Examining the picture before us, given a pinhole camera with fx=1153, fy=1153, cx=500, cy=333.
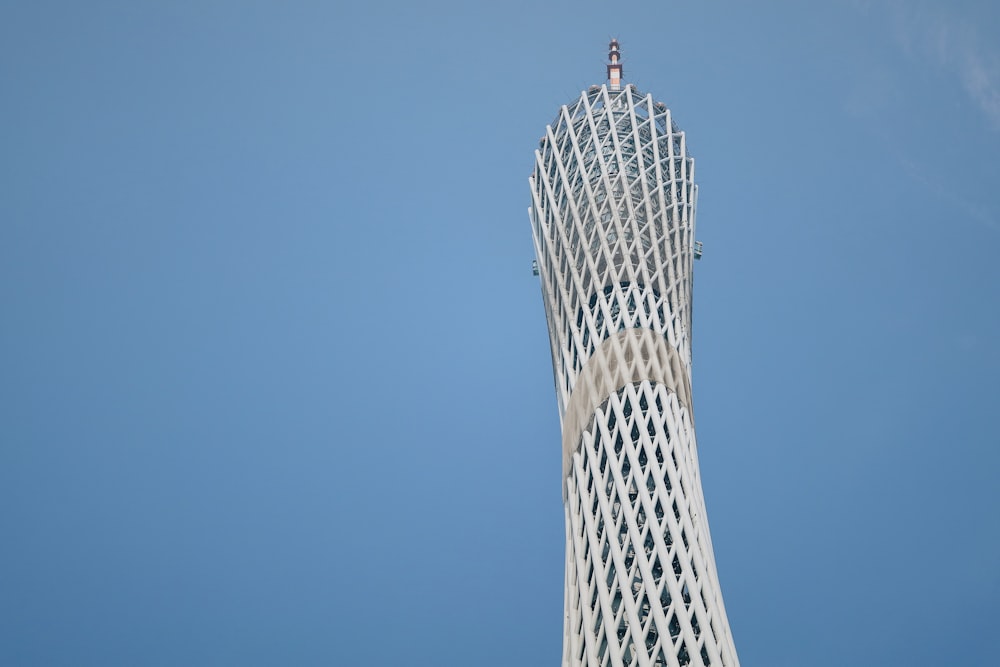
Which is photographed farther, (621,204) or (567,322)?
(621,204)

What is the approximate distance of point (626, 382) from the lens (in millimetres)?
46938

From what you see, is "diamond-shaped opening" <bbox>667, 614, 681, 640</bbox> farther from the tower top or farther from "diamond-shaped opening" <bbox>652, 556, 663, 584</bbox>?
the tower top

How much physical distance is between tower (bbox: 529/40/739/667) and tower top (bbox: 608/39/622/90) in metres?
3.42

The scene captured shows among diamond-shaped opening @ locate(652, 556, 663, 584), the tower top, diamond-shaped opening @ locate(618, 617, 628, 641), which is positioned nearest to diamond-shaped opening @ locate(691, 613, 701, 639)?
diamond-shaped opening @ locate(652, 556, 663, 584)

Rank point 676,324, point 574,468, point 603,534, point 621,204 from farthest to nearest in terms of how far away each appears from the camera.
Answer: point 621,204, point 676,324, point 574,468, point 603,534

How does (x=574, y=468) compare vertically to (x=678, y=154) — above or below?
below

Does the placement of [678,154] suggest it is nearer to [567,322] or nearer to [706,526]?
[567,322]

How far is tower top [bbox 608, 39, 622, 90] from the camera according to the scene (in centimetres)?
6712

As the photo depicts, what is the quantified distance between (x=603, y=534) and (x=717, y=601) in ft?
16.8

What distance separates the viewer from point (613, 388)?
154 ft

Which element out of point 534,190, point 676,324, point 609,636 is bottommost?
point 609,636

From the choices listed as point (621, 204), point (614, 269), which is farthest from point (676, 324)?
point (621, 204)

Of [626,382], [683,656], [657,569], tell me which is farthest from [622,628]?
[626,382]

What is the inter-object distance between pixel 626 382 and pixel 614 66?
27.4 metres
